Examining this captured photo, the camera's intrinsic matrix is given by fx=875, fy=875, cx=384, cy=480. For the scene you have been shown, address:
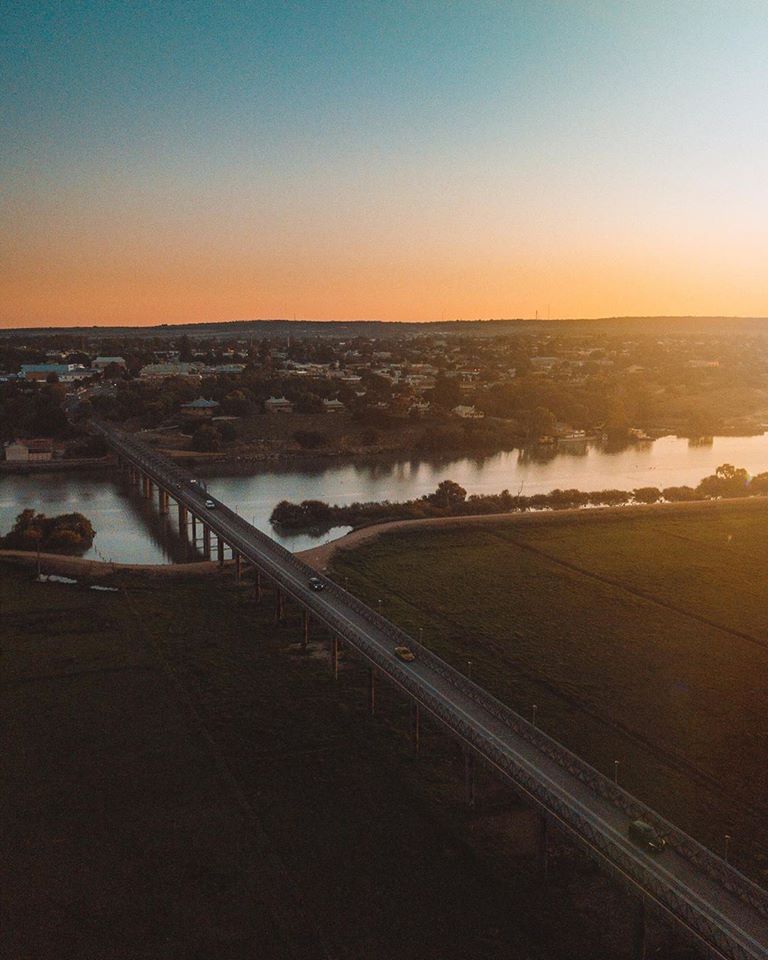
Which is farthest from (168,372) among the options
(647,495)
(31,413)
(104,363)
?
(647,495)

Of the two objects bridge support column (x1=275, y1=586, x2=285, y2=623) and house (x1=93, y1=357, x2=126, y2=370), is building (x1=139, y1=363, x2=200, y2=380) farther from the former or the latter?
bridge support column (x1=275, y1=586, x2=285, y2=623)

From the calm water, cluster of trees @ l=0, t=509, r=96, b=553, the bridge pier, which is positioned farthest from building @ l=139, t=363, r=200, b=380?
the bridge pier

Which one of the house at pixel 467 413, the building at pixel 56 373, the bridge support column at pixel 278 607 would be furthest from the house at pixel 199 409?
the bridge support column at pixel 278 607

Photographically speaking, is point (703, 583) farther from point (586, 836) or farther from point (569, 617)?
point (586, 836)

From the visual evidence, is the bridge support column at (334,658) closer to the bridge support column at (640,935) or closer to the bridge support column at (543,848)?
the bridge support column at (543,848)

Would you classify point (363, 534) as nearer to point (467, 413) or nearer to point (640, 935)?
point (640, 935)
